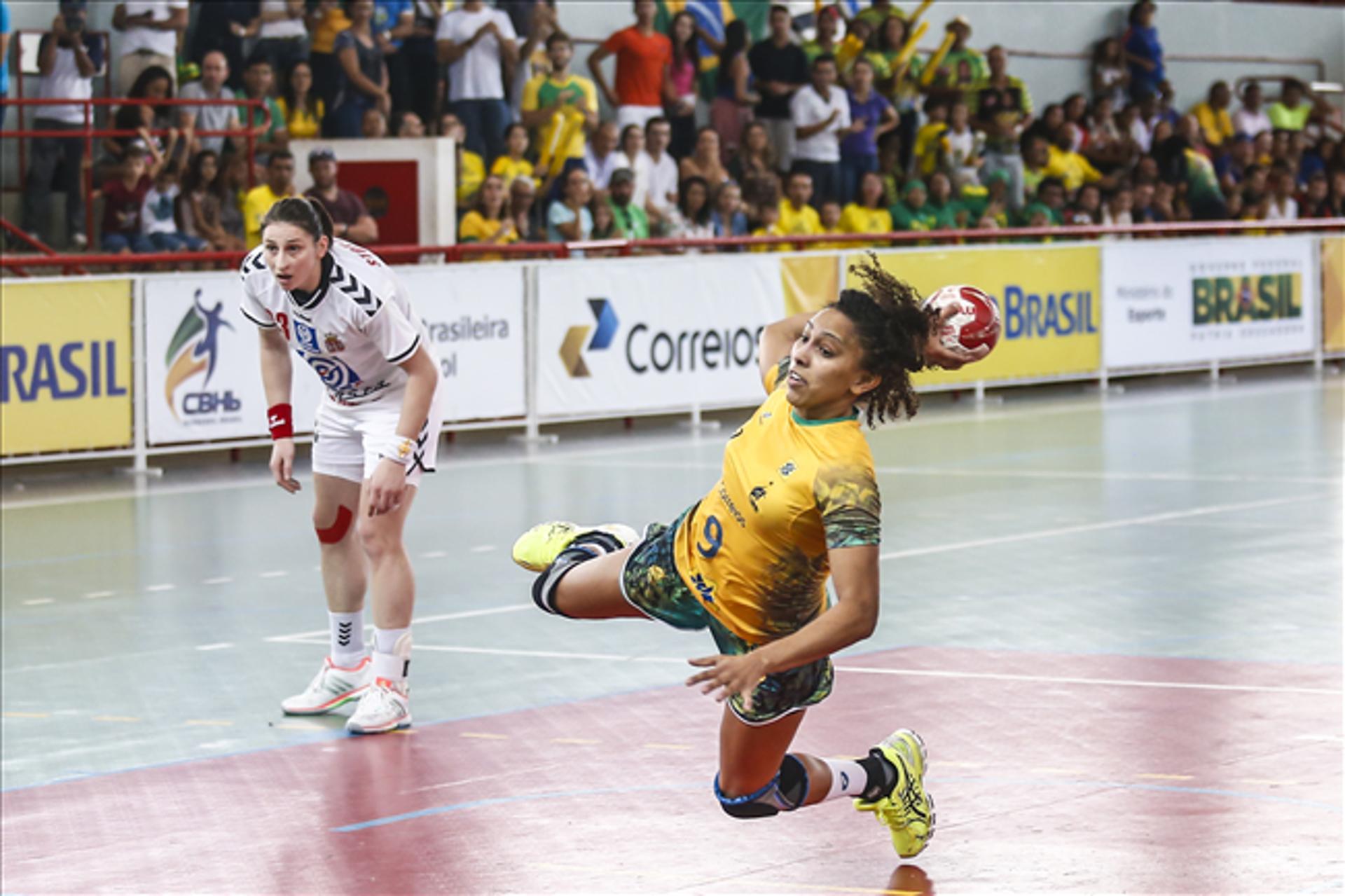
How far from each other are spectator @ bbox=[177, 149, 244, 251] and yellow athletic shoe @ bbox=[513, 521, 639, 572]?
13.2m

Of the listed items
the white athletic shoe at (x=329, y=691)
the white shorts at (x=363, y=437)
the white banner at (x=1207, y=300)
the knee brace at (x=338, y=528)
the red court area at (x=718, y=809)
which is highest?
the white banner at (x=1207, y=300)

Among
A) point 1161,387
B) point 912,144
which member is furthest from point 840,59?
point 1161,387

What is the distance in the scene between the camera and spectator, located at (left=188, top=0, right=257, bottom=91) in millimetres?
21000

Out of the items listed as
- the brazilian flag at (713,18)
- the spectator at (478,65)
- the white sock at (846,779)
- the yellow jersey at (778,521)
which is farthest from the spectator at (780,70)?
the yellow jersey at (778,521)

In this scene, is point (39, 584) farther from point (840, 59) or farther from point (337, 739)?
point (840, 59)

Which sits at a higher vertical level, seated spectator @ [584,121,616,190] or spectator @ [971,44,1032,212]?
spectator @ [971,44,1032,212]

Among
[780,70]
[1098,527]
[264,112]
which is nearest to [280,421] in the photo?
[1098,527]

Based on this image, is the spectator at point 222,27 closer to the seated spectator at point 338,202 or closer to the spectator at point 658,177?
the seated spectator at point 338,202

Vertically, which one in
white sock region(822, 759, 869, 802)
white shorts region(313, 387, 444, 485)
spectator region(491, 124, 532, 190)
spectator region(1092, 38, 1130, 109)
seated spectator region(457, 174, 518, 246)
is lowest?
white sock region(822, 759, 869, 802)

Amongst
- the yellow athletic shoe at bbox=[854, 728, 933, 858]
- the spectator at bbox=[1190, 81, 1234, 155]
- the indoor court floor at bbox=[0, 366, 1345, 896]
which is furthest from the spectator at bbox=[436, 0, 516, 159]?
the yellow athletic shoe at bbox=[854, 728, 933, 858]

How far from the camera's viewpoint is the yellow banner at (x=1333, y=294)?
90.5 ft

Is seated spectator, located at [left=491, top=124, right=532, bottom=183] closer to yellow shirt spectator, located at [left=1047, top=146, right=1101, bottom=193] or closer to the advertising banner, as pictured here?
the advertising banner

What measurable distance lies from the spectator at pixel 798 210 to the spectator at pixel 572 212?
2644mm

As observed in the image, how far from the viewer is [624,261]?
67.1 feet
